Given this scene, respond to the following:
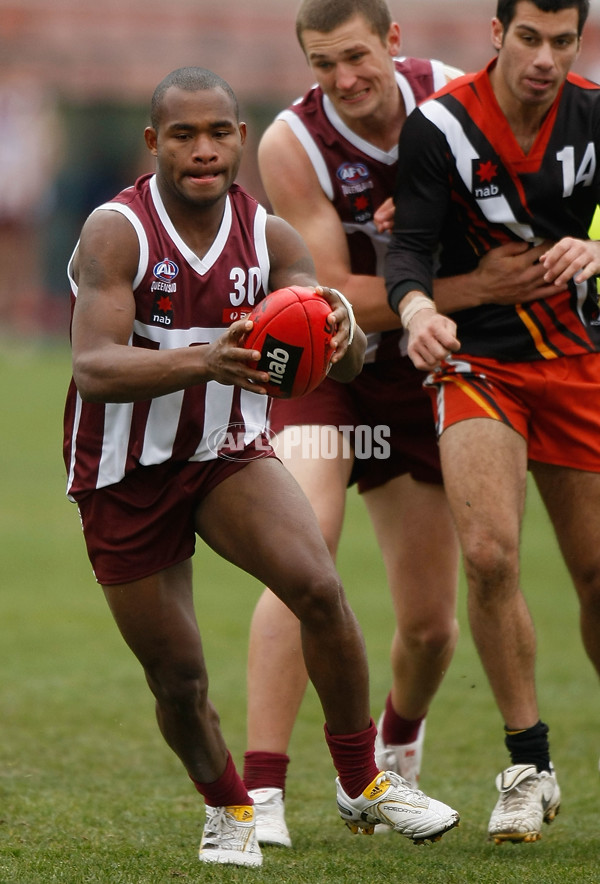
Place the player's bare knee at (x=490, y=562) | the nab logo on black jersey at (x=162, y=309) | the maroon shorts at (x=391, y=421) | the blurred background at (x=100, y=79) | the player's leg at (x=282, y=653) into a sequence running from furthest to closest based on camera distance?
the blurred background at (x=100, y=79)
the maroon shorts at (x=391, y=421)
the player's leg at (x=282, y=653)
the player's bare knee at (x=490, y=562)
the nab logo on black jersey at (x=162, y=309)

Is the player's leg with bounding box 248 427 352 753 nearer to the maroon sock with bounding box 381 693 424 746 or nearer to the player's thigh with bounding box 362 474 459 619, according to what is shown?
the player's thigh with bounding box 362 474 459 619

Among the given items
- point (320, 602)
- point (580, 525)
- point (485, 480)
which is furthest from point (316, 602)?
point (580, 525)

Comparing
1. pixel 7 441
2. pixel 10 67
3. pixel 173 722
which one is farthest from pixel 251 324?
pixel 10 67

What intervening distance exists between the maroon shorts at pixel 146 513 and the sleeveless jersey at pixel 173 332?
0.04 meters

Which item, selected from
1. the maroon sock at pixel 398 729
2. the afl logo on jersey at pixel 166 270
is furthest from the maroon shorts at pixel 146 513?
the maroon sock at pixel 398 729

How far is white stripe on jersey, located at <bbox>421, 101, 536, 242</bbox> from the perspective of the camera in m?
5.08

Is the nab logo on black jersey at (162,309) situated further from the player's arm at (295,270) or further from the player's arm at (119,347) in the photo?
the player's arm at (295,270)

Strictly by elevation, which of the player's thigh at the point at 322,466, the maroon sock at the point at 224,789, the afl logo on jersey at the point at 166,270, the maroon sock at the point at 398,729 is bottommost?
the maroon sock at the point at 224,789

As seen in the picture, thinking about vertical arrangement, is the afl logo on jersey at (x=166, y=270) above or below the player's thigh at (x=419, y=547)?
above

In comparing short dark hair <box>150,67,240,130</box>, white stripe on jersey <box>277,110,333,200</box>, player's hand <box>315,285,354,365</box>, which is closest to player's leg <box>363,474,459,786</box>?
white stripe on jersey <box>277,110,333,200</box>

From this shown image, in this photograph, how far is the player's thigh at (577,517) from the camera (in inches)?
199

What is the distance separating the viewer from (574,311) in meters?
5.21

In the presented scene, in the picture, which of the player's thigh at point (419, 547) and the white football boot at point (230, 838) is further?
the player's thigh at point (419, 547)

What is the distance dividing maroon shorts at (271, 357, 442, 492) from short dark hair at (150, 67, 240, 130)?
157cm
